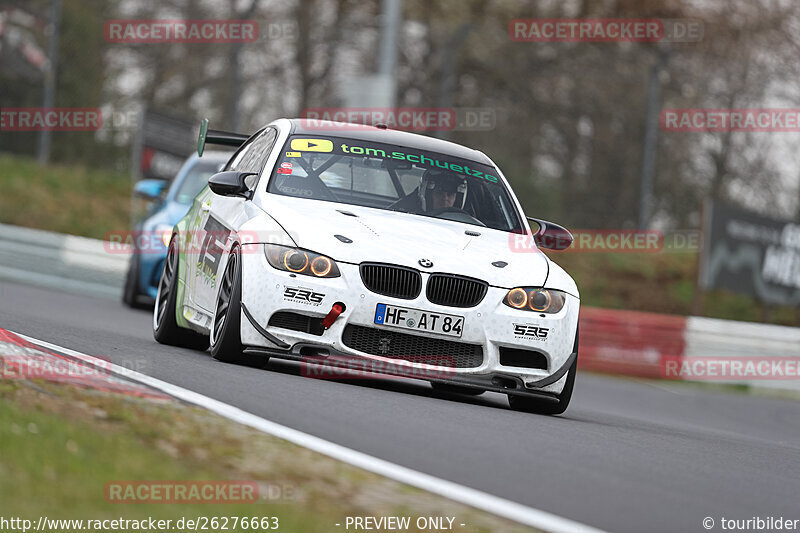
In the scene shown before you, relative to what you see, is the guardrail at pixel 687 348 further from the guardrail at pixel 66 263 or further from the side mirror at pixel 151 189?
the guardrail at pixel 66 263

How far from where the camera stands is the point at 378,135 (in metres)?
9.37

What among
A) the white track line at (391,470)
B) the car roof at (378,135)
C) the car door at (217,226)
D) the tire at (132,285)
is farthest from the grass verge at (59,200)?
the white track line at (391,470)

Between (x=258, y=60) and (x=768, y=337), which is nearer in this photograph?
(x=768, y=337)

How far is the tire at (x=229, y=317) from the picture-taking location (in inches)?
307

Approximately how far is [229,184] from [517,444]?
2952 mm

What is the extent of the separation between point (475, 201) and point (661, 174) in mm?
13858

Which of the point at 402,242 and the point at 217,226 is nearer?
the point at 402,242

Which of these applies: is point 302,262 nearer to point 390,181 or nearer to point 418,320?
point 418,320

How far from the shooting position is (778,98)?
26859mm

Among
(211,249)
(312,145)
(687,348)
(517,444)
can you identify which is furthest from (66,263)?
(517,444)

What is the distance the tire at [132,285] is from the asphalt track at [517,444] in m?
4.69

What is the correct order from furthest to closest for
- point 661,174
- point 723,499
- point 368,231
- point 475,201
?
1. point 661,174
2. point 475,201
3. point 368,231
4. point 723,499

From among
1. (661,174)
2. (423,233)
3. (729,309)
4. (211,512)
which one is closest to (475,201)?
(423,233)

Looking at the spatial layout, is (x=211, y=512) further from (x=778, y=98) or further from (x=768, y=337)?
(x=778, y=98)
